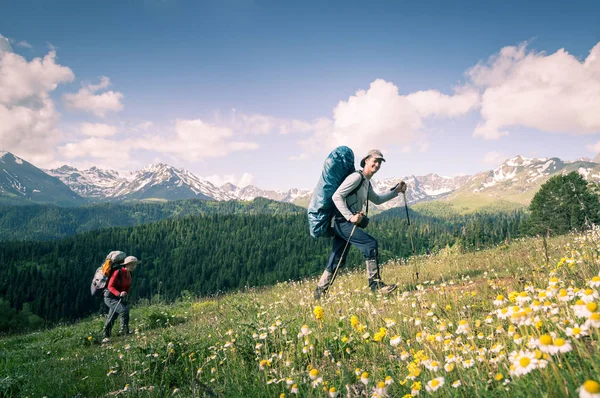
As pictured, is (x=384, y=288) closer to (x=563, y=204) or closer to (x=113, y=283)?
(x=113, y=283)

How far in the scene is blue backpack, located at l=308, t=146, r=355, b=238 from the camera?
7.37 meters

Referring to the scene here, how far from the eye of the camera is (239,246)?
559 feet

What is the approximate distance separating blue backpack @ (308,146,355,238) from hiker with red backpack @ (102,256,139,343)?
6594 mm

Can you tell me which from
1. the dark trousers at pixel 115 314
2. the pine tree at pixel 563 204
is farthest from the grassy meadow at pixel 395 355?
the pine tree at pixel 563 204

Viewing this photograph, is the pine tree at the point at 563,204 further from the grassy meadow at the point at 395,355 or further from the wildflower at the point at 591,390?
the wildflower at the point at 591,390

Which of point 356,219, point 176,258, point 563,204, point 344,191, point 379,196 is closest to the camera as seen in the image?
point 356,219

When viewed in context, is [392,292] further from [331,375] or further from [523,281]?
[331,375]

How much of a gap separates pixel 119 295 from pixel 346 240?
7622 millimetres

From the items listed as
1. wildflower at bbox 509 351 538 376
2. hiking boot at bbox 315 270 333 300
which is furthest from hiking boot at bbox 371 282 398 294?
wildflower at bbox 509 351 538 376

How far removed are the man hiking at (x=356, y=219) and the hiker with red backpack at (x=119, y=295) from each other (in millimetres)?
6469

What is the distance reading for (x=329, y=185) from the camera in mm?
7375

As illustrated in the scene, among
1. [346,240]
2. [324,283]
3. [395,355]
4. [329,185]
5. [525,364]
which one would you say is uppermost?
[329,185]

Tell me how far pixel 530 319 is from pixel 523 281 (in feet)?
12.3

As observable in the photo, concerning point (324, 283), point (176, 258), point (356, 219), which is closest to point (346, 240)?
point (356, 219)
